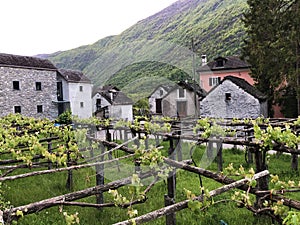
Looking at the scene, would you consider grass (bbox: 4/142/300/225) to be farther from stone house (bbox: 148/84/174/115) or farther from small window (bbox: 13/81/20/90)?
small window (bbox: 13/81/20/90)

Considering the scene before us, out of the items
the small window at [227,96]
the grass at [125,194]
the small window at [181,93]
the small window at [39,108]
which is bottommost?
the grass at [125,194]

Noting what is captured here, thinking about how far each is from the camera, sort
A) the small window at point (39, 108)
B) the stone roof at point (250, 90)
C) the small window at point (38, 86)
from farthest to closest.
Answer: the small window at point (39, 108), the small window at point (38, 86), the stone roof at point (250, 90)

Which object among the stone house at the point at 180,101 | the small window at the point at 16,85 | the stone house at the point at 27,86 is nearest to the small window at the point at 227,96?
the stone house at the point at 180,101

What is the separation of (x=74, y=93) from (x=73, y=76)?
2293 millimetres

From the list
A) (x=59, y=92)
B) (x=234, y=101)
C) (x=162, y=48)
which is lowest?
(x=234, y=101)

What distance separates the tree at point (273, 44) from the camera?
774 inches

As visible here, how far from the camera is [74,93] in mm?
34438

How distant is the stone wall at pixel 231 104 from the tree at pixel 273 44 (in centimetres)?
194

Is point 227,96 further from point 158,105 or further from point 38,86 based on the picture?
point 38,86

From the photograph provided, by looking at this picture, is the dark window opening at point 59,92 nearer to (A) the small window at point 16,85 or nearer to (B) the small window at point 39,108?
(B) the small window at point 39,108

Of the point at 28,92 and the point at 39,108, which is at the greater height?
the point at 28,92

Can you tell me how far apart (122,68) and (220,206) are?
738 centimetres

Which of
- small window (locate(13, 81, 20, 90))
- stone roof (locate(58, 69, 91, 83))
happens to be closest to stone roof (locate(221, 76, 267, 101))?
→ stone roof (locate(58, 69, 91, 83))

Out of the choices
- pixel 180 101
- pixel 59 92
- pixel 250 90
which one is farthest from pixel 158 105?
pixel 59 92
